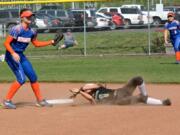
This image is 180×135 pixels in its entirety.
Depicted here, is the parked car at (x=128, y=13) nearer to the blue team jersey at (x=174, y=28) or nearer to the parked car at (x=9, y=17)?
the parked car at (x=9, y=17)

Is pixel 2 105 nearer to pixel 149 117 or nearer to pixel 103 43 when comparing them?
pixel 149 117

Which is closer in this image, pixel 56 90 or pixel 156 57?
pixel 56 90

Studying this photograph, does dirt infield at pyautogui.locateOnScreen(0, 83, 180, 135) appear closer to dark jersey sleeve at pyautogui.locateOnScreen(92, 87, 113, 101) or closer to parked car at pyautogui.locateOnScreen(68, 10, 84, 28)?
dark jersey sleeve at pyautogui.locateOnScreen(92, 87, 113, 101)

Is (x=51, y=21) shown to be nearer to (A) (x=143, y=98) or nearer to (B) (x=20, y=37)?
(B) (x=20, y=37)

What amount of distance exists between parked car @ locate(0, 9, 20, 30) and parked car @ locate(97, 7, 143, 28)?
510 cm

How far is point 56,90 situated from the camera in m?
14.1

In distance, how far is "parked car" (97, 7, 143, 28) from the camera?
32487 mm

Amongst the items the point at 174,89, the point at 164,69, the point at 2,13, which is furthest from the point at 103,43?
the point at 174,89

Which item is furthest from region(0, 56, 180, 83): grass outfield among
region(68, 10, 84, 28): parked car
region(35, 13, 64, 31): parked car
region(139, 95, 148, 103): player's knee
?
region(35, 13, 64, 31): parked car

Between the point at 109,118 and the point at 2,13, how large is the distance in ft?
81.5

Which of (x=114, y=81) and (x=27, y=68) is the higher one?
(x=27, y=68)

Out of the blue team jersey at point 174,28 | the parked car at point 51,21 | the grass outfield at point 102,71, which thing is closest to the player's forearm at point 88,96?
the grass outfield at point 102,71

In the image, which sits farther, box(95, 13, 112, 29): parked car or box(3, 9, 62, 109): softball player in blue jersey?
box(95, 13, 112, 29): parked car

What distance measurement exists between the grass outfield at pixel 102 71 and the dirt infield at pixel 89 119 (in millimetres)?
3824
